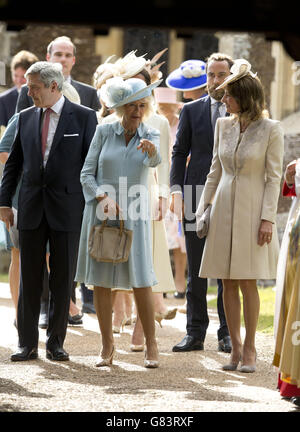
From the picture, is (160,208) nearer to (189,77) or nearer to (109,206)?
(109,206)

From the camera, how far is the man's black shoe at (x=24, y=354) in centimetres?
729

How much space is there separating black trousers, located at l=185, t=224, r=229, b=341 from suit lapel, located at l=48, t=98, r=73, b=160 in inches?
52.1

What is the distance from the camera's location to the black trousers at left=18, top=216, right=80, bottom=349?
7328mm

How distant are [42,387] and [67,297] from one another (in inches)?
50.1

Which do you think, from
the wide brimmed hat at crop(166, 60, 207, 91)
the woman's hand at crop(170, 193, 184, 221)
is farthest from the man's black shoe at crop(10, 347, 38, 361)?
the wide brimmed hat at crop(166, 60, 207, 91)

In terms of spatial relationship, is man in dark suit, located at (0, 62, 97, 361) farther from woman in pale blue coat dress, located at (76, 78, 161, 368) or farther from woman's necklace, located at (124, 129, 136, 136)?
woman's necklace, located at (124, 129, 136, 136)

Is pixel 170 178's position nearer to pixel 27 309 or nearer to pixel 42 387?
pixel 27 309

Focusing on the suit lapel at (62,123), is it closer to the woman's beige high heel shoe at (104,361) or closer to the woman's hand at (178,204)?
the woman's hand at (178,204)

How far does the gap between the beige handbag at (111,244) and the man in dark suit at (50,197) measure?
44 centimetres

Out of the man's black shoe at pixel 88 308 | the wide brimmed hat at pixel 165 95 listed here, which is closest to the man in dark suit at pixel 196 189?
the wide brimmed hat at pixel 165 95

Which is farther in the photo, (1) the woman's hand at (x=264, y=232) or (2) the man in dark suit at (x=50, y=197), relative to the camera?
(2) the man in dark suit at (x=50, y=197)

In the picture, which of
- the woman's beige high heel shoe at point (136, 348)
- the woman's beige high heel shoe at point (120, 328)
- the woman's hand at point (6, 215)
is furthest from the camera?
the woman's beige high heel shoe at point (120, 328)

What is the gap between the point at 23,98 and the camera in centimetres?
834
